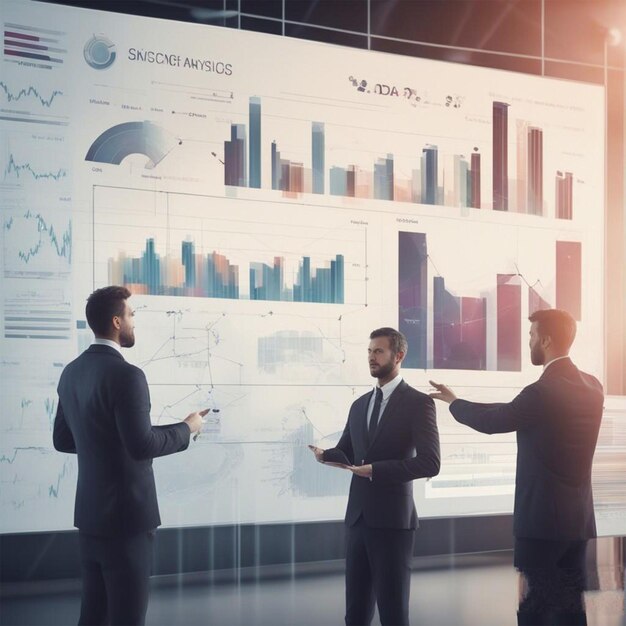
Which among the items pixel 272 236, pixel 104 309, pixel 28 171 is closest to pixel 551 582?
pixel 272 236

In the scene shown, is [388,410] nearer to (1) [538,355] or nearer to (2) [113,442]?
(1) [538,355]

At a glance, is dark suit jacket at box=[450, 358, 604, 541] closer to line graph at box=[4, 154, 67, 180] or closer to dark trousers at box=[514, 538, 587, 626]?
dark trousers at box=[514, 538, 587, 626]

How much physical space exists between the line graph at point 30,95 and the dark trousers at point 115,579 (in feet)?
9.00

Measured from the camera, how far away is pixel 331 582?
536 cm

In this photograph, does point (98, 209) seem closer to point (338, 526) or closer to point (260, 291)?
point (260, 291)

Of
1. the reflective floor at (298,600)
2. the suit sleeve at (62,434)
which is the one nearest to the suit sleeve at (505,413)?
the reflective floor at (298,600)

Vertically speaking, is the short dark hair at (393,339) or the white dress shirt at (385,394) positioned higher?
the short dark hair at (393,339)

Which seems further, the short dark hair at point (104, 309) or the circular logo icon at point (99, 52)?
the circular logo icon at point (99, 52)

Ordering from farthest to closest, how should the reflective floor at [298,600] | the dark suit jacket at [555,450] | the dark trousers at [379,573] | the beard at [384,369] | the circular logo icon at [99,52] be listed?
the circular logo icon at [99,52]
the reflective floor at [298,600]
the beard at [384,369]
the dark suit jacket at [555,450]
the dark trousers at [379,573]

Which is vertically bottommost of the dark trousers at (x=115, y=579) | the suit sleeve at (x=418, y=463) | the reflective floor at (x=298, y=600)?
the reflective floor at (x=298, y=600)

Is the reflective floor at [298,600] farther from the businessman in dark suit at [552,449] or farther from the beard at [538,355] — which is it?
the beard at [538,355]

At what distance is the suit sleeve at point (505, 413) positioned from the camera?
3.75 m

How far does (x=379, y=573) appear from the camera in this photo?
3.48 meters

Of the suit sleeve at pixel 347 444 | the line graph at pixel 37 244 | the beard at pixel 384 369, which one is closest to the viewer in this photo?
the beard at pixel 384 369
